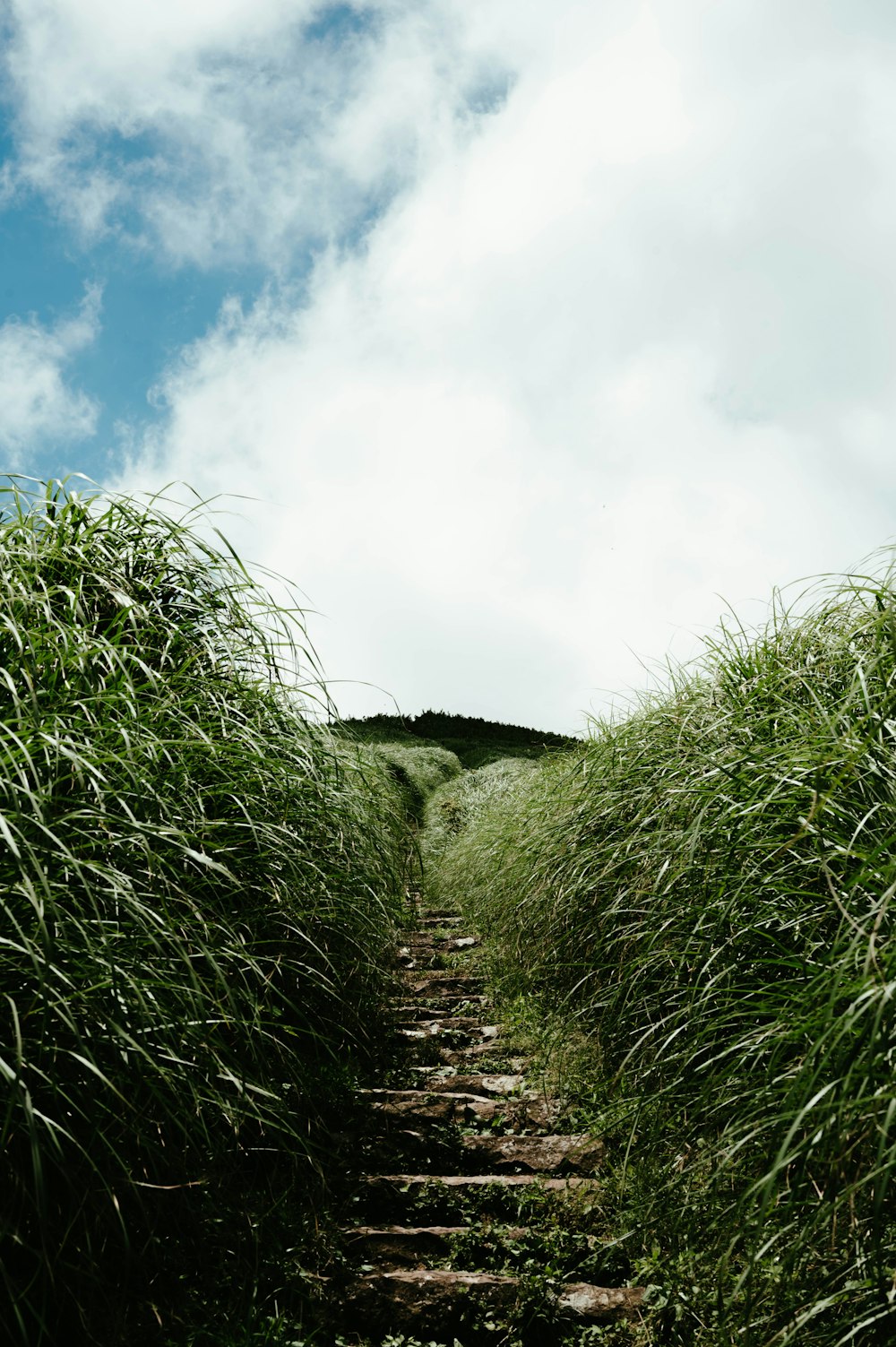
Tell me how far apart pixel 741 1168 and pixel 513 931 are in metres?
2.34

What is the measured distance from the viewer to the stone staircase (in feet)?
6.67

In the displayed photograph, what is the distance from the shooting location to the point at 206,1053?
1.86 meters

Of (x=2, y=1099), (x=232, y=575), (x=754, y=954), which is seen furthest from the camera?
Answer: (x=232, y=575)

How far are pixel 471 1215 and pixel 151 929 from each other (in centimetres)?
136

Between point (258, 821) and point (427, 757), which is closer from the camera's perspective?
point (258, 821)

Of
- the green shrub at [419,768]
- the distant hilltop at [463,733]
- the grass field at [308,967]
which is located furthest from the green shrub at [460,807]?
the distant hilltop at [463,733]

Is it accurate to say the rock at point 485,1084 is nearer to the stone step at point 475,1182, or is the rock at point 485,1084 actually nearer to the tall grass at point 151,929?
the tall grass at point 151,929

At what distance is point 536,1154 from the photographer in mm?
2676

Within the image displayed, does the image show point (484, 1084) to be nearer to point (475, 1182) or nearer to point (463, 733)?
point (475, 1182)

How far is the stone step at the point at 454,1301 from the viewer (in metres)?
2.02

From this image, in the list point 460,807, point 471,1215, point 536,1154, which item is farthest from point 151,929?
point 460,807

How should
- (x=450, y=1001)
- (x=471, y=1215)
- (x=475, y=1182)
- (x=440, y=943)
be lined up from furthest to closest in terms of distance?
1. (x=440, y=943)
2. (x=450, y=1001)
3. (x=475, y=1182)
4. (x=471, y=1215)

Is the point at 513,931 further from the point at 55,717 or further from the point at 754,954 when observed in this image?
the point at 55,717

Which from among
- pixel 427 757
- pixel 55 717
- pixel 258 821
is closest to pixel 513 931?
pixel 258 821
